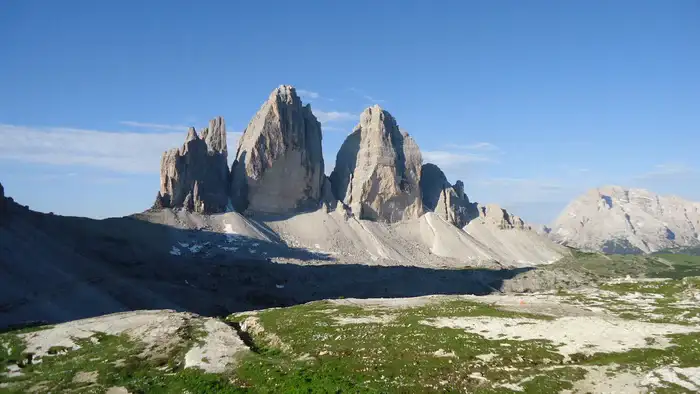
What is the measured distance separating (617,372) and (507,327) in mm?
14516

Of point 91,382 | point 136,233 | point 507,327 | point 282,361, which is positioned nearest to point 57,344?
point 91,382

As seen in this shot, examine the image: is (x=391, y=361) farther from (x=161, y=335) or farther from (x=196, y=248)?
(x=196, y=248)

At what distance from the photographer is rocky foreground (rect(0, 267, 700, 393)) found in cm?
3158

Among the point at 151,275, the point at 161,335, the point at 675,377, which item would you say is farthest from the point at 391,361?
the point at 151,275

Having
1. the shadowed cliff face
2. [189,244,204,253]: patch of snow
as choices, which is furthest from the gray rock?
[189,244,204,253]: patch of snow

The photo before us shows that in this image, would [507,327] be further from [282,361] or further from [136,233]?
[136,233]

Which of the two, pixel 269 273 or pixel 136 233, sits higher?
pixel 136 233

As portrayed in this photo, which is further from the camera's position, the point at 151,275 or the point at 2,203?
the point at 151,275

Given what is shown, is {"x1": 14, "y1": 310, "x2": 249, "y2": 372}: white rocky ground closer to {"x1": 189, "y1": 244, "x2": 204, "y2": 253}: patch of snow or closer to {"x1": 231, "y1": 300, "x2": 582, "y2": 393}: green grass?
{"x1": 231, "y1": 300, "x2": 582, "y2": 393}: green grass

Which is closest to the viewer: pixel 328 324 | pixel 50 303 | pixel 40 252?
pixel 328 324

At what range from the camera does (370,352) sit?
3872 cm

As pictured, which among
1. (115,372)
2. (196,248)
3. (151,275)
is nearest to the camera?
(115,372)

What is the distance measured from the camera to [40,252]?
118 m

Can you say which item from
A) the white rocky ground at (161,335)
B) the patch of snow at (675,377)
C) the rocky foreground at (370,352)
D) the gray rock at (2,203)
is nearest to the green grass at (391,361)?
the rocky foreground at (370,352)
